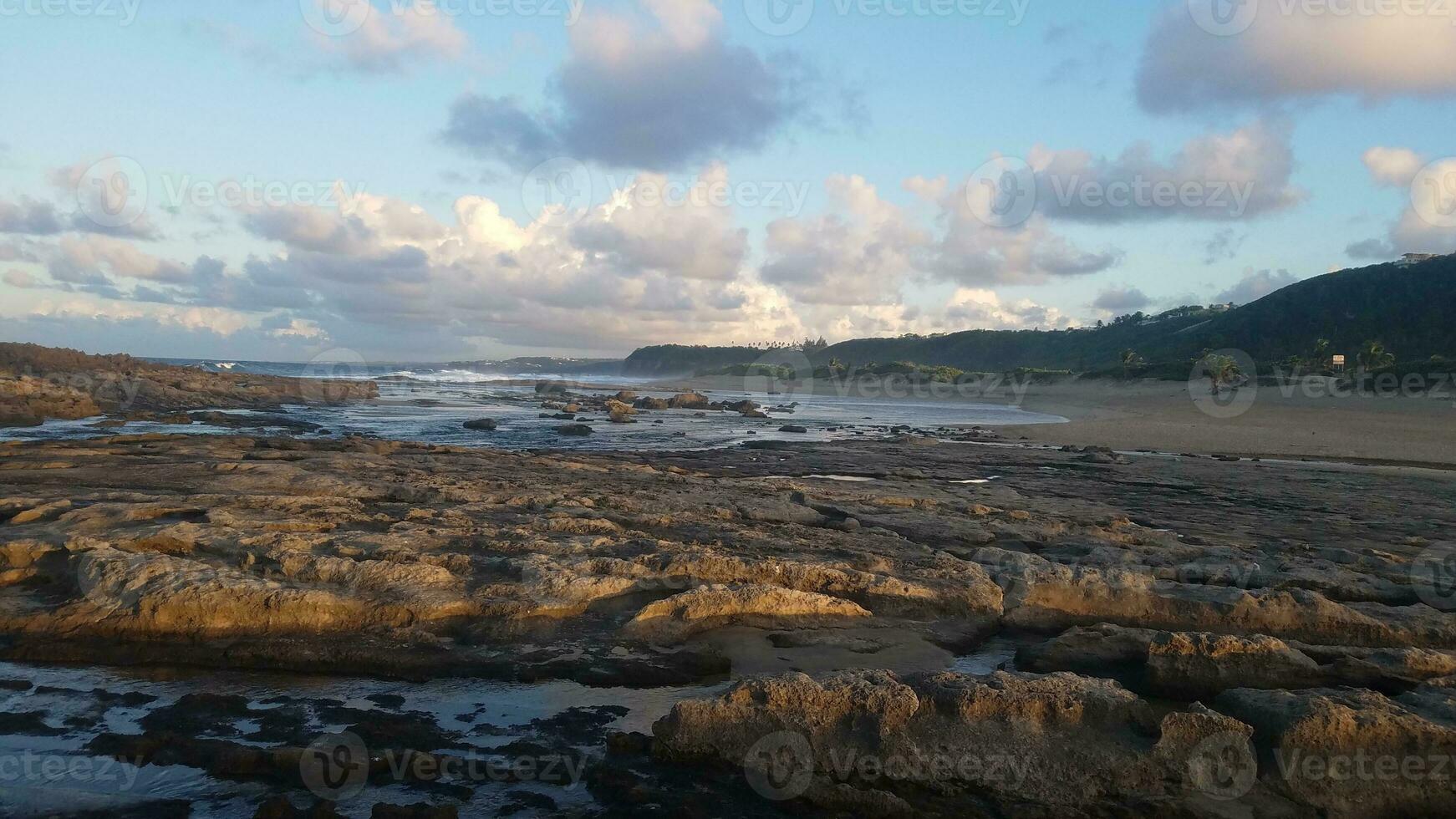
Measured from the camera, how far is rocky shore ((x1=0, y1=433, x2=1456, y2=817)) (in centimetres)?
480

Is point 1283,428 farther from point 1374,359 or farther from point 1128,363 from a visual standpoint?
point 1128,363

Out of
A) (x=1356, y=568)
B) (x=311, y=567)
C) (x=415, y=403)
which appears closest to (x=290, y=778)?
(x=311, y=567)

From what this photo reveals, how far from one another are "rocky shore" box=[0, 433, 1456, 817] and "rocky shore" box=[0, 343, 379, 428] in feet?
62.7

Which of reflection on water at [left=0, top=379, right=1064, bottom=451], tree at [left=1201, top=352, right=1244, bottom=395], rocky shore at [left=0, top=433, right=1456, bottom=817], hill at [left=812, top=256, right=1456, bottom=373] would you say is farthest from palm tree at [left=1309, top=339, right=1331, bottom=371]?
rocky shore at [left=0, top=433, right=1456, bottom=817]

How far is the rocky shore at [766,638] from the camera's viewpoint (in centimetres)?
480

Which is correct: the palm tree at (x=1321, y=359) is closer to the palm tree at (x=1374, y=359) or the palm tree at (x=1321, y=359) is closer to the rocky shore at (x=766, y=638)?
the palm tree at (x=1374, y=359)

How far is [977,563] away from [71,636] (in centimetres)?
871

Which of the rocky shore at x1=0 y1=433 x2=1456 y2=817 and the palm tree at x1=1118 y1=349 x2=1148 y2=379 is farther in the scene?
the palm tree at x1=1118 y1=349 x2=1148 y2=379

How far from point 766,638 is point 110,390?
134 feet

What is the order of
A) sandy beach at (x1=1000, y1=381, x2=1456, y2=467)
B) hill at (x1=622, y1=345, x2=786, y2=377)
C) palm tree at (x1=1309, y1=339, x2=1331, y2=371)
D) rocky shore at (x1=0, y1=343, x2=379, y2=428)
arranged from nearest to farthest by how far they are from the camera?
sandy beach at (x1=1000, y1=381, x2=1456, y2=467), rocky shore at (x1=0, y1=343, x2=379, y2=428), palm tree at (x1=1309, y1=339, x2=1331, y2=371), hill at (x1=622, y1=345, x2=786, y2=377)

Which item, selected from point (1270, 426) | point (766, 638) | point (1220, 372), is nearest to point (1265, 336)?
point (1220, 372)

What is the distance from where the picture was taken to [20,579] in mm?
7719

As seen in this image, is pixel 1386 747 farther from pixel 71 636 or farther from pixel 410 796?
pixel 71 636

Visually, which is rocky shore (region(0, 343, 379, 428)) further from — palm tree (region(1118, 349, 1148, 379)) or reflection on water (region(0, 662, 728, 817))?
palm tree (region(1118, 349, 1148, 379))
